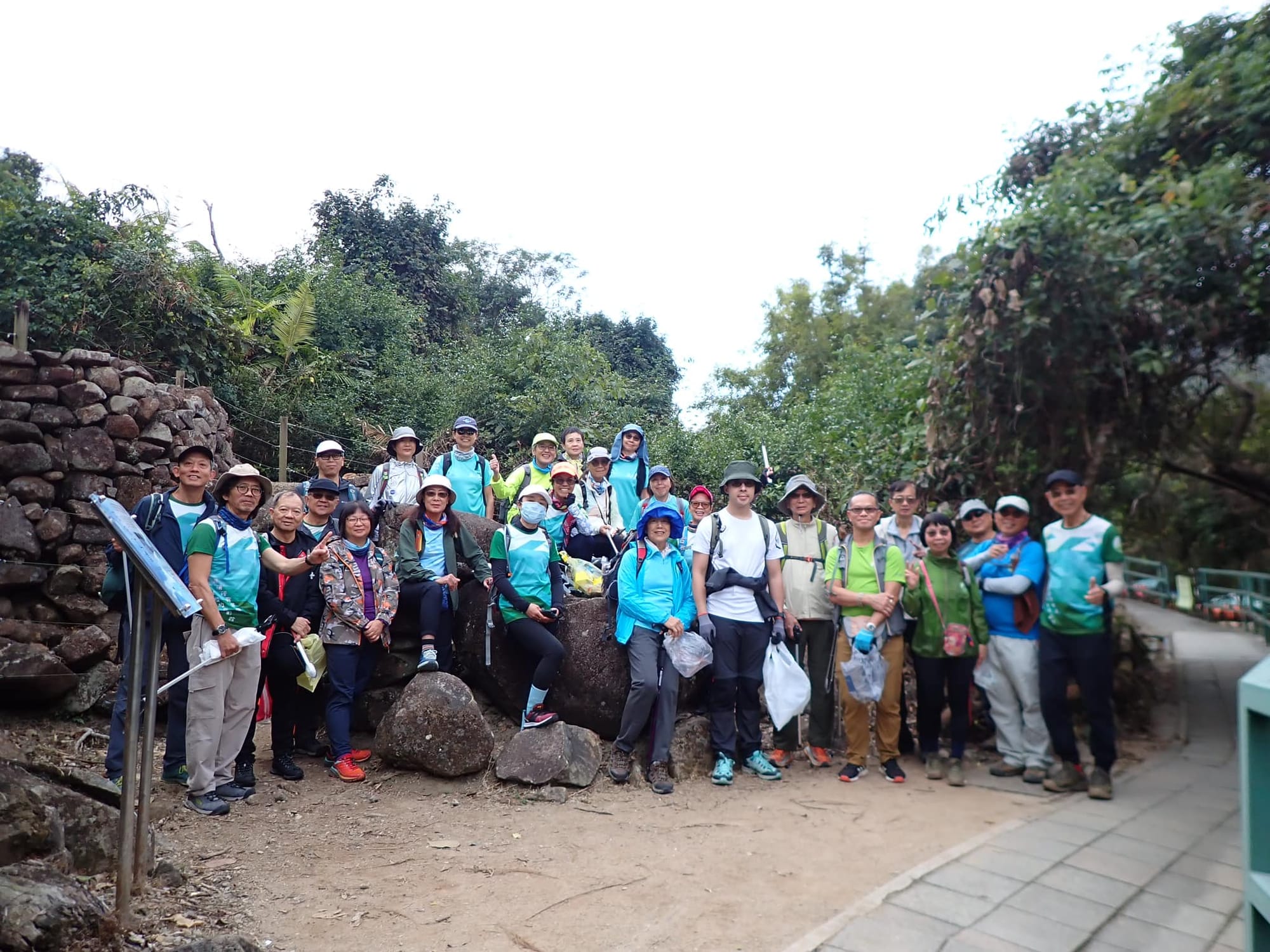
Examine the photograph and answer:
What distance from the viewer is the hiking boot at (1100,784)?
529 centimetres

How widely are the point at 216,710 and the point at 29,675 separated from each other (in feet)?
7.14

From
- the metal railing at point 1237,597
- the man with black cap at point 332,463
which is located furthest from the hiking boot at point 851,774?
the metal railing at point 1237,597

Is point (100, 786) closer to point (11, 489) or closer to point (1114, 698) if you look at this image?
point (11, 489)

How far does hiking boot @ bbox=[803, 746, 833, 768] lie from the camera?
5.95m

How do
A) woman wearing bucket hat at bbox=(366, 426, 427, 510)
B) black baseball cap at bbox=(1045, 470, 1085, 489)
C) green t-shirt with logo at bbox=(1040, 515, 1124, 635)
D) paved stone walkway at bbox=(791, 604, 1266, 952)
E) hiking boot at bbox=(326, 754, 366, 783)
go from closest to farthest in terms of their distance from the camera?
paved stone walkway at bbox=(791, 604, 1266, 952) → hiking boot at bbox=(326, 754, 366, 783) → green t-shirt with logo at bbox=(1040, 515, 1124, 635) → black baseball cap at bbox=(1045, 470, 1085, 489) → woman wearing bucket hat at bbox=(366, 426, 427, 510)

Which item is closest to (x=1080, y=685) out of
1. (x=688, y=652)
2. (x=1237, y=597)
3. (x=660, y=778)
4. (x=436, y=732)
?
(x=688, y=652)

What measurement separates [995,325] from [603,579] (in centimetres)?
375

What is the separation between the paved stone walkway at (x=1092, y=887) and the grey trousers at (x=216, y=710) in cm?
319

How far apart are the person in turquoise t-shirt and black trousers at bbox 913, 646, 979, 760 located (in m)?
3.59

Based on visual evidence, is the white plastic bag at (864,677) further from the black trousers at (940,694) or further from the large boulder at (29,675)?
the large boulder at (29,675)

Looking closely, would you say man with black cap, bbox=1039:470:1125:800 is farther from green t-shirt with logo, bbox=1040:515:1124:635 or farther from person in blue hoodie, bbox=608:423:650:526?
person in blue hoodie, bbox=608:423:650:526

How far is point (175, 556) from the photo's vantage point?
15.5 ft

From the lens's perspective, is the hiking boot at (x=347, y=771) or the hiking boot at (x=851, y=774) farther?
the hiking boot at (x=851, y=774)

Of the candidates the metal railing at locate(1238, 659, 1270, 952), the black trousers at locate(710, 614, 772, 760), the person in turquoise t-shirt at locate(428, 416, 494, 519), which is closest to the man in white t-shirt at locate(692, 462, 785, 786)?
the black trousers at locate(710, 614, 772, 760)
